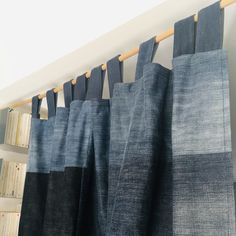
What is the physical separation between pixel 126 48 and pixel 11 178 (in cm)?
73

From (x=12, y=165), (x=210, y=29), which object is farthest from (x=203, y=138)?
(x=12, y=165)

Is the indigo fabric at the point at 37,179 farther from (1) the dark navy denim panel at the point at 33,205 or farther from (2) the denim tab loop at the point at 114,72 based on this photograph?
(2) the denim tab loop at the point at 114,72

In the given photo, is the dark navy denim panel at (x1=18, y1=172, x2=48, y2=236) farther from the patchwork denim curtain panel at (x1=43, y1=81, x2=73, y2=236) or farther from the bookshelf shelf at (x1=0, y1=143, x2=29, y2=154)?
the bookshelf shelf at (x1=0, y1=143, x2=29, y2=154)

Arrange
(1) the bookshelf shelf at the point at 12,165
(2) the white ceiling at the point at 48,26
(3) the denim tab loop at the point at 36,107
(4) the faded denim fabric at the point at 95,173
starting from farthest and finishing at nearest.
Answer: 1. (1) the bookshelf shelf at the point at 12,165
2. (3) the denim tab loop at the point at 36,107
3. (2) the white ceiling at the point at 48,26
4. (4) the faded denim fabric at the point at 95,173

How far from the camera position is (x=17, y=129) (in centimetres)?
130

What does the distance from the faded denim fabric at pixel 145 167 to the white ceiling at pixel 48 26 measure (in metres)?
0.24

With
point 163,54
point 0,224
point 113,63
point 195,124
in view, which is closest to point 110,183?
point 195,124

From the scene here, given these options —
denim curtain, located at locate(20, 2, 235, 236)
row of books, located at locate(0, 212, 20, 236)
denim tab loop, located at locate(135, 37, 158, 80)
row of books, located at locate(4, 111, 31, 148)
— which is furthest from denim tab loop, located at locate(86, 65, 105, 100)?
row of books, located at locate(0, 212, 20, 236)

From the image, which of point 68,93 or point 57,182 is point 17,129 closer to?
point 68,93

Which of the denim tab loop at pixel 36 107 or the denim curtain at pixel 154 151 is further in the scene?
the denim tab loop at pixel 36 107

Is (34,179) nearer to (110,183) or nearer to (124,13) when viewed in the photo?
(110,183)

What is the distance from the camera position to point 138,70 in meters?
0.75

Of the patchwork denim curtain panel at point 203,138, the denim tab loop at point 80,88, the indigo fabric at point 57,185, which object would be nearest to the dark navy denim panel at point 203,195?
the patchwork denim curtain panel at point 203,138

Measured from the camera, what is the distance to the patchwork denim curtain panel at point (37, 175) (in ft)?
2.97
